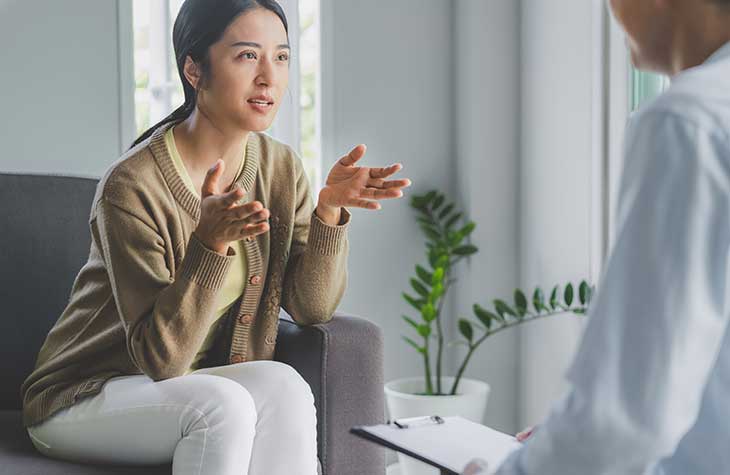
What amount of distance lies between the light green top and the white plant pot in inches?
39.0

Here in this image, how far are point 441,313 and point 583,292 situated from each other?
66 cm

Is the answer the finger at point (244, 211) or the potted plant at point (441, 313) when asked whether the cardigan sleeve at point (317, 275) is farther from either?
the potted plant at point (441, 313)

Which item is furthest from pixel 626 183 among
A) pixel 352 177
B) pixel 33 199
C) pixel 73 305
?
pixel 33 199

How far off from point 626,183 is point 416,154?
2341 mm

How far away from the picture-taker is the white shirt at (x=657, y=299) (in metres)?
0.55

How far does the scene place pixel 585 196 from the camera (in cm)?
252

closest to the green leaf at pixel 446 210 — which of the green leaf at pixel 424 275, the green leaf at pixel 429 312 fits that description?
the green leaf at pixel 424 275

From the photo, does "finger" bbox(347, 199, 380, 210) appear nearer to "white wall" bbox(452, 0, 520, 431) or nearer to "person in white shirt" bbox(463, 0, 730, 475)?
"person in white shirt" bbox(463, 0, 730, 475)

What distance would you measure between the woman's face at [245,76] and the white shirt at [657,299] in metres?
1.14

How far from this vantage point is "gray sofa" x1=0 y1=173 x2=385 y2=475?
1.64m

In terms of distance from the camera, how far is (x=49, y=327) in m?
1.90

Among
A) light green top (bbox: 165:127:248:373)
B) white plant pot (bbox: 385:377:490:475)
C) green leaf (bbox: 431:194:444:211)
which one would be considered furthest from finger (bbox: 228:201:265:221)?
green leaf (bbox: 431:194:444:211)

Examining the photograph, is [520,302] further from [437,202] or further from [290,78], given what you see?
[290,78]

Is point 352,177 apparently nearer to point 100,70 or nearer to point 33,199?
point 33,199
